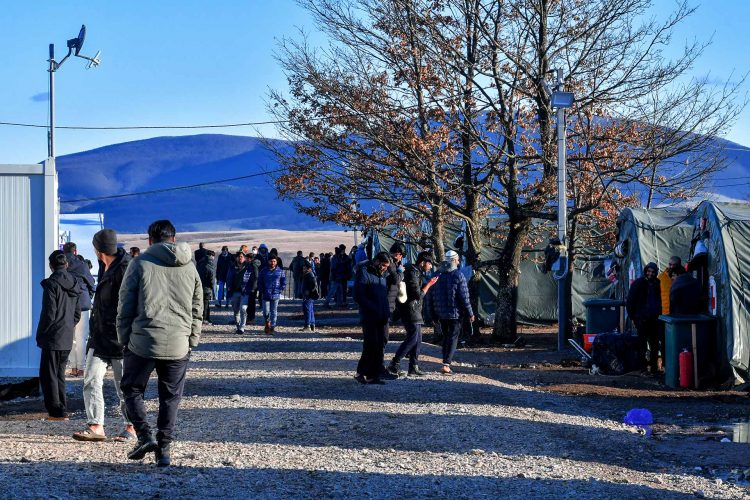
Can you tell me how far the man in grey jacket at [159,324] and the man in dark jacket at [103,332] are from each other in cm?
76

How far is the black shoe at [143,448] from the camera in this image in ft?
28.5

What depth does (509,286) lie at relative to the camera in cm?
2420

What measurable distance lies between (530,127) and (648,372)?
7.17 metres

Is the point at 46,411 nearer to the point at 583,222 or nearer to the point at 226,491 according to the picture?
the point at 226,491

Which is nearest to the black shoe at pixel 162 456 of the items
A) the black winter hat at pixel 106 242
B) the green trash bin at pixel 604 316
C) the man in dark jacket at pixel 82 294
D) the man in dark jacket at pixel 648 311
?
the black winter hat at pixel 106 242

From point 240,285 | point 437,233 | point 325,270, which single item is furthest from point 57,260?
point 325,270

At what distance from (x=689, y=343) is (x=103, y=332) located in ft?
31.6

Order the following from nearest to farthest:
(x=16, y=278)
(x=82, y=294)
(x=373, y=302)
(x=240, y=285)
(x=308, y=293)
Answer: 1. (x=16, y=278)
2. (x=82, y=294)
3. (x=373, y=302)
4. (x=240, y=285)
5. (x=308, y=293)

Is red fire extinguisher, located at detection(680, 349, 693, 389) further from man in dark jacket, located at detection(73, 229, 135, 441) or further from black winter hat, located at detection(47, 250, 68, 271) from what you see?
man in dark jacket, located at detection(73, 229, 135, 441)

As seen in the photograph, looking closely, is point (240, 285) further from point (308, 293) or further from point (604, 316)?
point (604, 316)

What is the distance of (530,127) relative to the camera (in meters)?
24.0

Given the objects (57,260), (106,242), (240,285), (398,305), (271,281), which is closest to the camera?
(106,242)

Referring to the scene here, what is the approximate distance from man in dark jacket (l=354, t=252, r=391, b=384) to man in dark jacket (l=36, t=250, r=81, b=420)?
381 cm

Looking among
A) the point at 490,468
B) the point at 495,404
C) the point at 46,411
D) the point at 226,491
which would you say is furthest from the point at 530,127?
the point at 226,491
